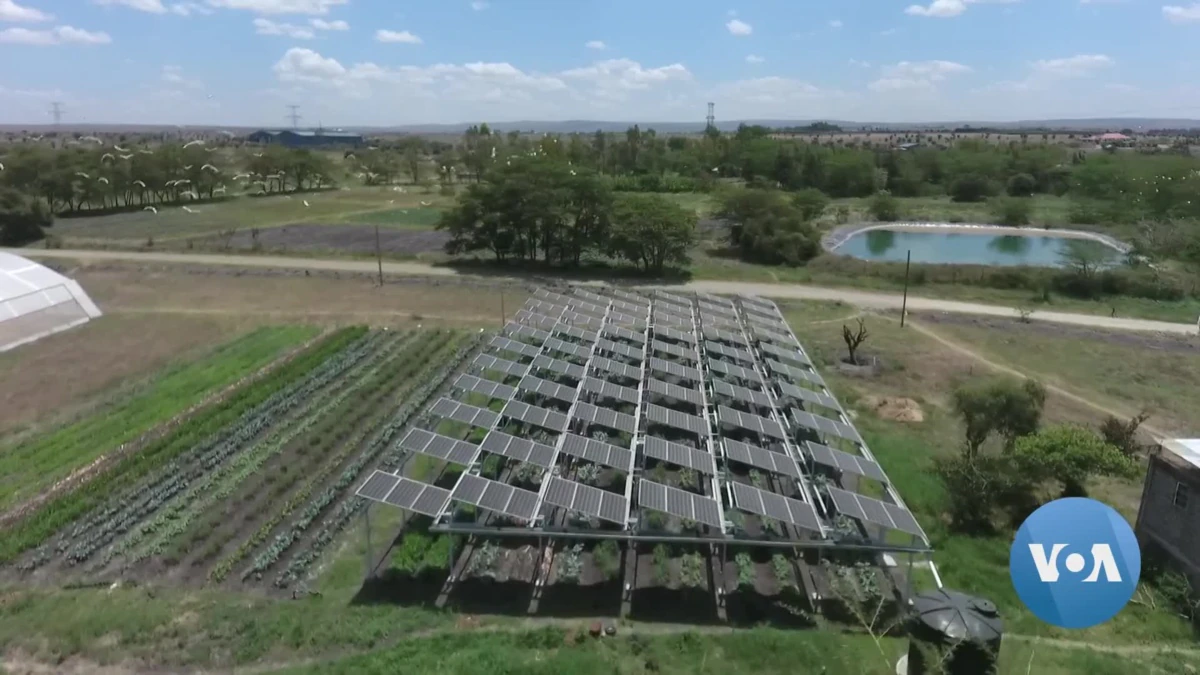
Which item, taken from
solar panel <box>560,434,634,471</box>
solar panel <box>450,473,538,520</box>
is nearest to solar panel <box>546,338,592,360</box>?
solar panel <box>560,434,634,471</box>

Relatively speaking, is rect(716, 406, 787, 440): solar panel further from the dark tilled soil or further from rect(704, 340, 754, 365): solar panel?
the dark tilled soil

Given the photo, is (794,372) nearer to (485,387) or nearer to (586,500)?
(485,387)

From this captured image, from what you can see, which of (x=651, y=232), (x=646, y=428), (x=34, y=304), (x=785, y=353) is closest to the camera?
(x=646, y=428)

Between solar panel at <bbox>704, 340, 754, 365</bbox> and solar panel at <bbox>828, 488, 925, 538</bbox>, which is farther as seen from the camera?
solar panel at <bbox>704, 340, 754, 365</bbox>

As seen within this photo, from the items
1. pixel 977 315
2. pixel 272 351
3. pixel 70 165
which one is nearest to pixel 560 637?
pixel 272 351

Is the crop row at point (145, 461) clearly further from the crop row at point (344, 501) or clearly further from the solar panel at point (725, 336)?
the solar panel at point (725, 336)

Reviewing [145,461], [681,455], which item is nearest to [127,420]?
[145,461]
